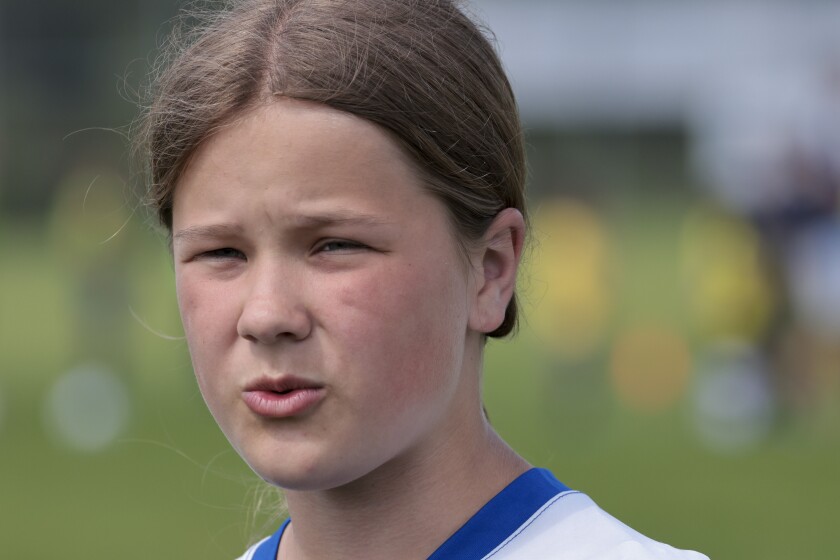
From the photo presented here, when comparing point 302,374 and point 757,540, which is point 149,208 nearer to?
point 302,374

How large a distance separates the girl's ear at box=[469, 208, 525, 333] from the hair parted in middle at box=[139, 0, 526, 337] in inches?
1.1

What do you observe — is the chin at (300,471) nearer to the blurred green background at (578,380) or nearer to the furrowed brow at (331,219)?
the furrowed brow at (331,219)

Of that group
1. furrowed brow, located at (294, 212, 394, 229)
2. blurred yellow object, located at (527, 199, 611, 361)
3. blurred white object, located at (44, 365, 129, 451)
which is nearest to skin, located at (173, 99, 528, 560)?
furrowed brow, located at (294, 212, 394, 229)

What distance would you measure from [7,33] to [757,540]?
75.3ft

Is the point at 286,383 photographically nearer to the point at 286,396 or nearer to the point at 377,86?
the point at 286,396

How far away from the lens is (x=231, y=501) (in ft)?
27.9

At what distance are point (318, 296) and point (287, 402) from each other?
6.2 inches

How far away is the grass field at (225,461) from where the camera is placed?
7.76 metres

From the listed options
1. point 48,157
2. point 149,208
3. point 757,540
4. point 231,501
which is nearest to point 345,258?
point 149,208

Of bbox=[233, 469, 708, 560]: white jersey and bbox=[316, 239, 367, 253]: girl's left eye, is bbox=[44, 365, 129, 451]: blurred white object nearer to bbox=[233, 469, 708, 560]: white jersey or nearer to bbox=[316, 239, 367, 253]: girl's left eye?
bbox=[233, 469, 708, 560]: white jersey

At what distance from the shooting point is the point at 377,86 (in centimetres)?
224

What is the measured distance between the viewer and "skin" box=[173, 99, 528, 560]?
2.16 m

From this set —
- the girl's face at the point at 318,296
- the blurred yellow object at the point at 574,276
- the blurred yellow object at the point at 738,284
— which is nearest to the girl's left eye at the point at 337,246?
the girl's face at the point at 318,296

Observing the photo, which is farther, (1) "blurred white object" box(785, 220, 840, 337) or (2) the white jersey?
(1) "blurred white object" box(785, 220, 840, 337)
